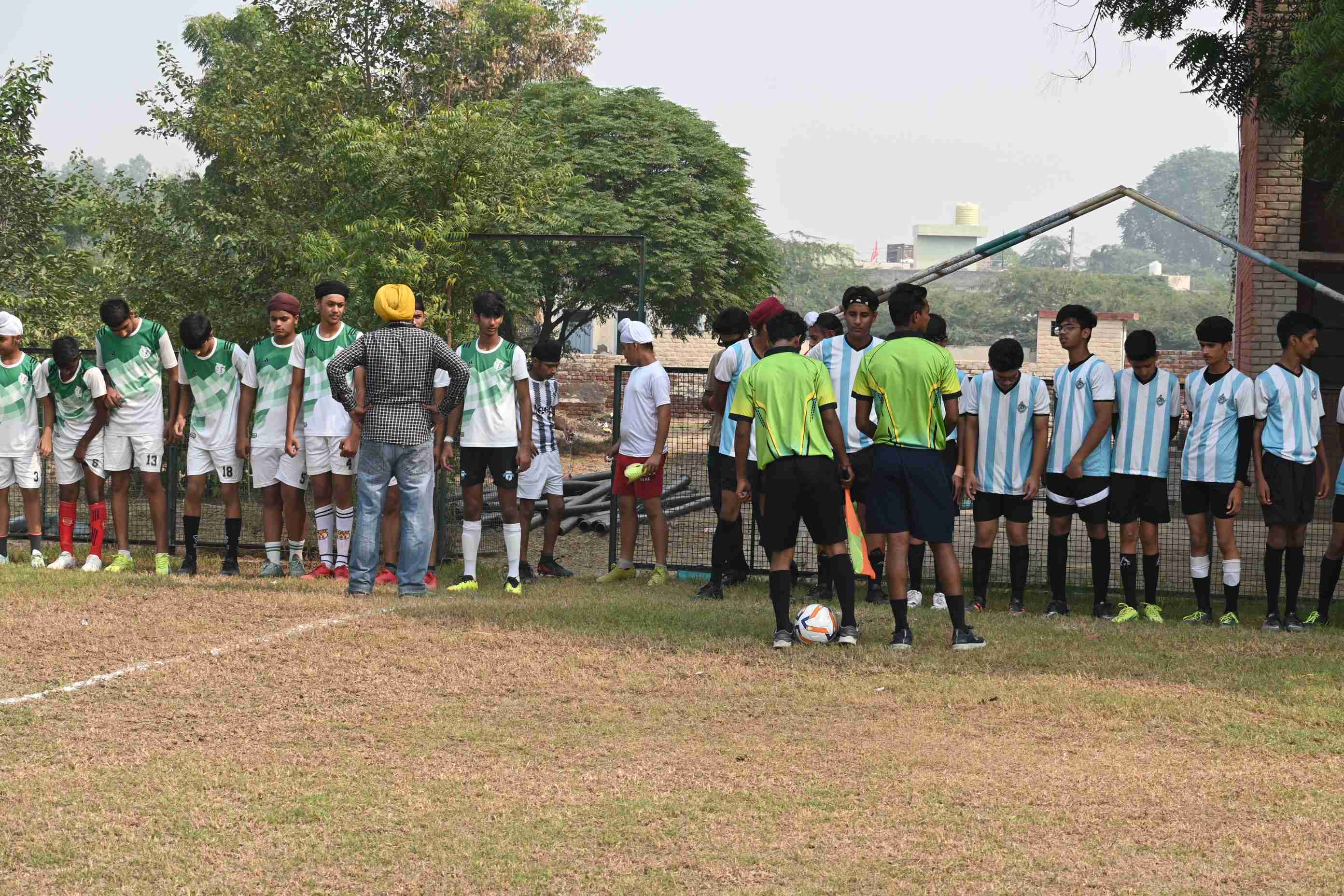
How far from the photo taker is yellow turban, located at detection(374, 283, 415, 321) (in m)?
9.67

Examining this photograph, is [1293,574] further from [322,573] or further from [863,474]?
[322,573]

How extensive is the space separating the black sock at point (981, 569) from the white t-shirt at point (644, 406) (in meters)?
2.41

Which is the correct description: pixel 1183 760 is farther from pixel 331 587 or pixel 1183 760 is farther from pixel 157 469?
pixel 157 469

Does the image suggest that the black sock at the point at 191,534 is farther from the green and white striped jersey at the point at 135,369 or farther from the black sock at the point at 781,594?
the black sock at the point at 781,594

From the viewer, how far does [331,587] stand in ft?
33.8

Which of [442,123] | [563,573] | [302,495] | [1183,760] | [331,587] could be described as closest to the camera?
[1183,760]

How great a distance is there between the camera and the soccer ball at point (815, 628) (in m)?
8.40

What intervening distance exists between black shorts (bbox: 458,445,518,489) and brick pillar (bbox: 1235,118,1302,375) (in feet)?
41.6

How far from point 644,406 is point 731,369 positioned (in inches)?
34.7

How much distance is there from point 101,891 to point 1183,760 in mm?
4167

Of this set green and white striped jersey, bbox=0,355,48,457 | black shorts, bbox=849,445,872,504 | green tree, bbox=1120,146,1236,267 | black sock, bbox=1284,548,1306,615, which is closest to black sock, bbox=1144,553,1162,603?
black sock, bbox=1284,548,1306,615

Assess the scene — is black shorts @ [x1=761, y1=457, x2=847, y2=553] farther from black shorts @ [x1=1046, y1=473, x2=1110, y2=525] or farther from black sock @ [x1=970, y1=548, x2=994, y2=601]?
black shorts @ [x1=1046, y1=473, x2=1110, y2=525]

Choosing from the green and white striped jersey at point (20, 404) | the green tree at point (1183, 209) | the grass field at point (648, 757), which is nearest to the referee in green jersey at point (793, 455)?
the grass field at point (648, 757)

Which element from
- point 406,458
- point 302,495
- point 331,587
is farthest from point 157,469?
point 406,458
